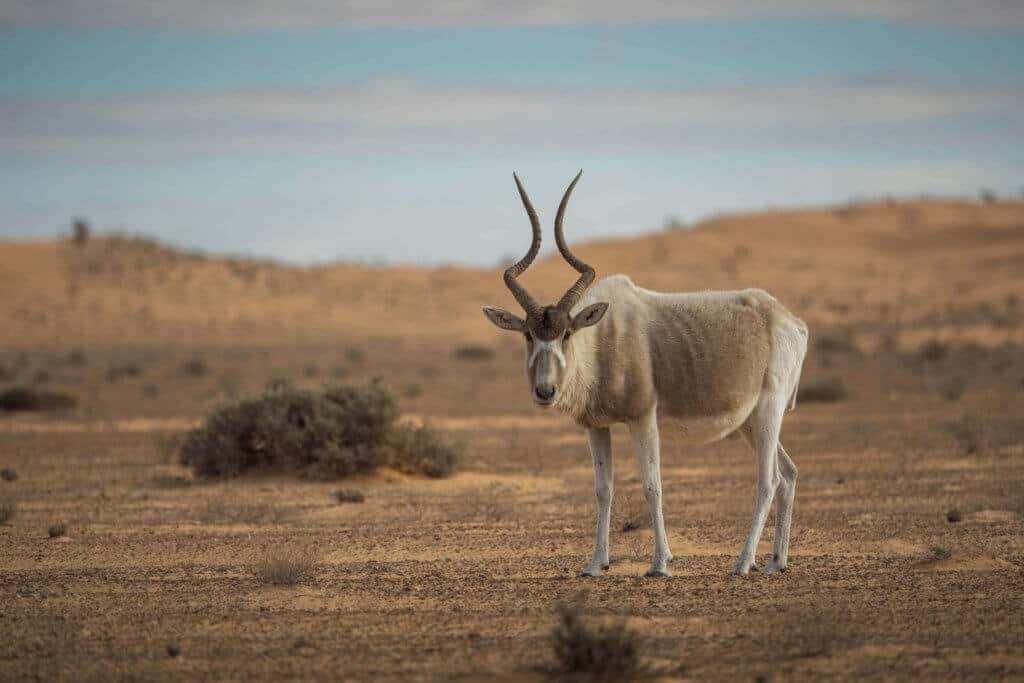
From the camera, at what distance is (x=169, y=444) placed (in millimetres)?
20562

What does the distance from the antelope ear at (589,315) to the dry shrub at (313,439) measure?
27.8 ft

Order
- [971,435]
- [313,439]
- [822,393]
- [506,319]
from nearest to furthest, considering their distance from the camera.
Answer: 1. [506,319]
2. [313,439]
3. [971,435]
4. [822,393]

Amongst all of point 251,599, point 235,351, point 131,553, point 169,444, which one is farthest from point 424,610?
point 235,351

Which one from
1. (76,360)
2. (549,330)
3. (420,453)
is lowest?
(420,453)

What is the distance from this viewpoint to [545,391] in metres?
9.59

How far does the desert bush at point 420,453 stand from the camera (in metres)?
18.3

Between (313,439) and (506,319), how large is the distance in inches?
342

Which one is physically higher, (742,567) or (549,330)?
(549,330)

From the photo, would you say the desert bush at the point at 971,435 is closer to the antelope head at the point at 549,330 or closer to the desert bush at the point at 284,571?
the antelope head at the point at 549,330

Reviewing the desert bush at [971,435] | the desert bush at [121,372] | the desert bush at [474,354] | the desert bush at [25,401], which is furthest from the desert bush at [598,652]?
the desert bush at [474,354]

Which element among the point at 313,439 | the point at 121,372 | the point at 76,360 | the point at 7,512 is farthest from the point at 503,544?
the point at 76,360

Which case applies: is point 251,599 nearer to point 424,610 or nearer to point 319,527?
point 424,610

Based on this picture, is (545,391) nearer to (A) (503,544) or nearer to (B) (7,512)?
(A) (503,544)

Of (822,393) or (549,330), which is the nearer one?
(549,330)
